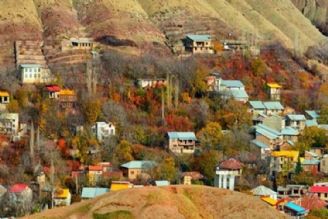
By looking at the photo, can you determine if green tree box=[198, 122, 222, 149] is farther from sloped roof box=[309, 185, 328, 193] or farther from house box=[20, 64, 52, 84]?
house box=[20, 64, 52, 84]

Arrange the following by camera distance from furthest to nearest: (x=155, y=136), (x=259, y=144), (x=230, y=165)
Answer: (x=259, y=144)
(x=155, y=136)
(x=230, y=165)

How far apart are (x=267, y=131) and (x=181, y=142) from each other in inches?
187

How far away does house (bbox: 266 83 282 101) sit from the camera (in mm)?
48812

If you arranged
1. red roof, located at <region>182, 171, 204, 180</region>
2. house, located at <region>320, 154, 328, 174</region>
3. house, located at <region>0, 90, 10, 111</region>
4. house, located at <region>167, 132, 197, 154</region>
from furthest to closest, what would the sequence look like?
house, located at <region>0, 90, 10, 111</region> → house, located at <region>167, 132, 197, 154</region> → house, located at <region>320, 154, 328, 174</region> → red roof, located at <region>182, 171, 204, 180</region>

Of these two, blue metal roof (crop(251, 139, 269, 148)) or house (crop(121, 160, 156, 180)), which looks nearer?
house (crop(121, 160, 156, 180))

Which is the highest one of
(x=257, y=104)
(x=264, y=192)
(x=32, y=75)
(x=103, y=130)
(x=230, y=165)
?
(x=32, y=75)

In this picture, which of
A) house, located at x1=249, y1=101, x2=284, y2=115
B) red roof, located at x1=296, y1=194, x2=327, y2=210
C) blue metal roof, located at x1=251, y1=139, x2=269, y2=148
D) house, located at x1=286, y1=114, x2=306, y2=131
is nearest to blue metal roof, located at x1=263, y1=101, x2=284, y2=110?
house, located at x1=249, y1=101, x2=284, y2=115

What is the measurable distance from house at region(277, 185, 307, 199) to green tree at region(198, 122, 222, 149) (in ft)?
14.7

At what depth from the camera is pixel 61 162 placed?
38.9m

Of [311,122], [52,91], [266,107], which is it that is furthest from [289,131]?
[52,91]

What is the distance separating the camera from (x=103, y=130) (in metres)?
42.1

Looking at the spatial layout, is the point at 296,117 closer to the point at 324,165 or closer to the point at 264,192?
the point at 324,165

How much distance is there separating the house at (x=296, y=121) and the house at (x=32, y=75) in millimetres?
11991

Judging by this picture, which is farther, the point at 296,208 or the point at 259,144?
the point at 259,144
